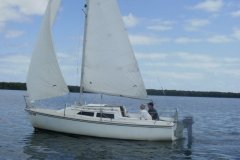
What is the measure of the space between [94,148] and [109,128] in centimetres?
232

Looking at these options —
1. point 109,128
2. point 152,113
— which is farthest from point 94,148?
point 152,113

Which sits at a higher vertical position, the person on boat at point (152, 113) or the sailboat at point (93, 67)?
the sailboat at point (93, 67)

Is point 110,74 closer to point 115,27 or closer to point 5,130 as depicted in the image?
point 115,27

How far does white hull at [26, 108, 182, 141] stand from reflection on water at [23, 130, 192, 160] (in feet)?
1.16

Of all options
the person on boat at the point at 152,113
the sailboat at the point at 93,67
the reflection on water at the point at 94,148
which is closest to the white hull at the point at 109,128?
the sailboat at the point at 93,67

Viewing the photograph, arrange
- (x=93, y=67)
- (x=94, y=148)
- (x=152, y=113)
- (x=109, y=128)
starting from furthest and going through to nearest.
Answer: (x=93, y=67) < (x=152, y=113) < (x=109, y=128) < (x=94, y=148)

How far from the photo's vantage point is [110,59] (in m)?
28.5

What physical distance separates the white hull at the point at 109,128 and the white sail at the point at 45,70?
4.49ft

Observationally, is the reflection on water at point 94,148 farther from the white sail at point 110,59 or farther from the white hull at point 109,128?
the white sail at point 110,59

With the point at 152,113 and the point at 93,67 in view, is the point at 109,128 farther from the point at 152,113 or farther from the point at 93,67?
the point at 93,67

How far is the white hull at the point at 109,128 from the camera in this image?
2700 centimetres

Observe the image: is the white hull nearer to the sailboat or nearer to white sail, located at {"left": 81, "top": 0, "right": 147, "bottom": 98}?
the sailboat

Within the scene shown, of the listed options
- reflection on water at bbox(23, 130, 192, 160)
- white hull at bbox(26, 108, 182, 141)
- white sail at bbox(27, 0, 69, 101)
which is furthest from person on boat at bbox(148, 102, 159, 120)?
white sail at bbox(27, 0, 69, 101)

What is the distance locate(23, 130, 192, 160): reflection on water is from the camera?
23.2 m
